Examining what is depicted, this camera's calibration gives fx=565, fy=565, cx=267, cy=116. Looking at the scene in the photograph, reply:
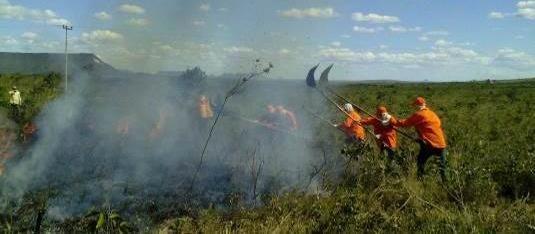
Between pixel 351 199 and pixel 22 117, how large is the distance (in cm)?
1005

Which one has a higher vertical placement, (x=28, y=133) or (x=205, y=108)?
(x=205, y=108)

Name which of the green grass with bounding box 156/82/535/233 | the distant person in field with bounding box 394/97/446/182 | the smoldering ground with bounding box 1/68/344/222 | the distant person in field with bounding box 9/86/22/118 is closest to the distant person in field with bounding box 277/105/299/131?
the smoldering ground with bounding box 1/68/344/222

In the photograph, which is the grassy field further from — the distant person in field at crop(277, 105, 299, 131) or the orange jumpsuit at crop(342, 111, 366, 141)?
the distant person in field at crop(277, 105, 299, 131)

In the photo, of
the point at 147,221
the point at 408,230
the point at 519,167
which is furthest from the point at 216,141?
the point at 408,230

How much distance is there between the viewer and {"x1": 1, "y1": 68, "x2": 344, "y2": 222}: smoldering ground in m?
8.28

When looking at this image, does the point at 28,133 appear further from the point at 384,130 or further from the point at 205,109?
the point at 384,130

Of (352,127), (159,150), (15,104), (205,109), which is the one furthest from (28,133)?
(352,127)

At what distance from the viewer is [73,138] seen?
12.2 m

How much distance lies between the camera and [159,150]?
470 inches

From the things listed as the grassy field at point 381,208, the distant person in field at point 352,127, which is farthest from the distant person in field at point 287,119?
the grassy field at point 381,208

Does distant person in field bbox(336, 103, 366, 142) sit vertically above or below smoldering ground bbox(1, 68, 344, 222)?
above

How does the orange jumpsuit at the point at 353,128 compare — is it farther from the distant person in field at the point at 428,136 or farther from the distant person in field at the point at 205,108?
the distant person in field at the point at 205,108

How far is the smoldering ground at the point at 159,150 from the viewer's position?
8.28 m

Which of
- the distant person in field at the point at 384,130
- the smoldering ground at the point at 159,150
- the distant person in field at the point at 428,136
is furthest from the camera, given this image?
the distant person in field at the point at 384,130
